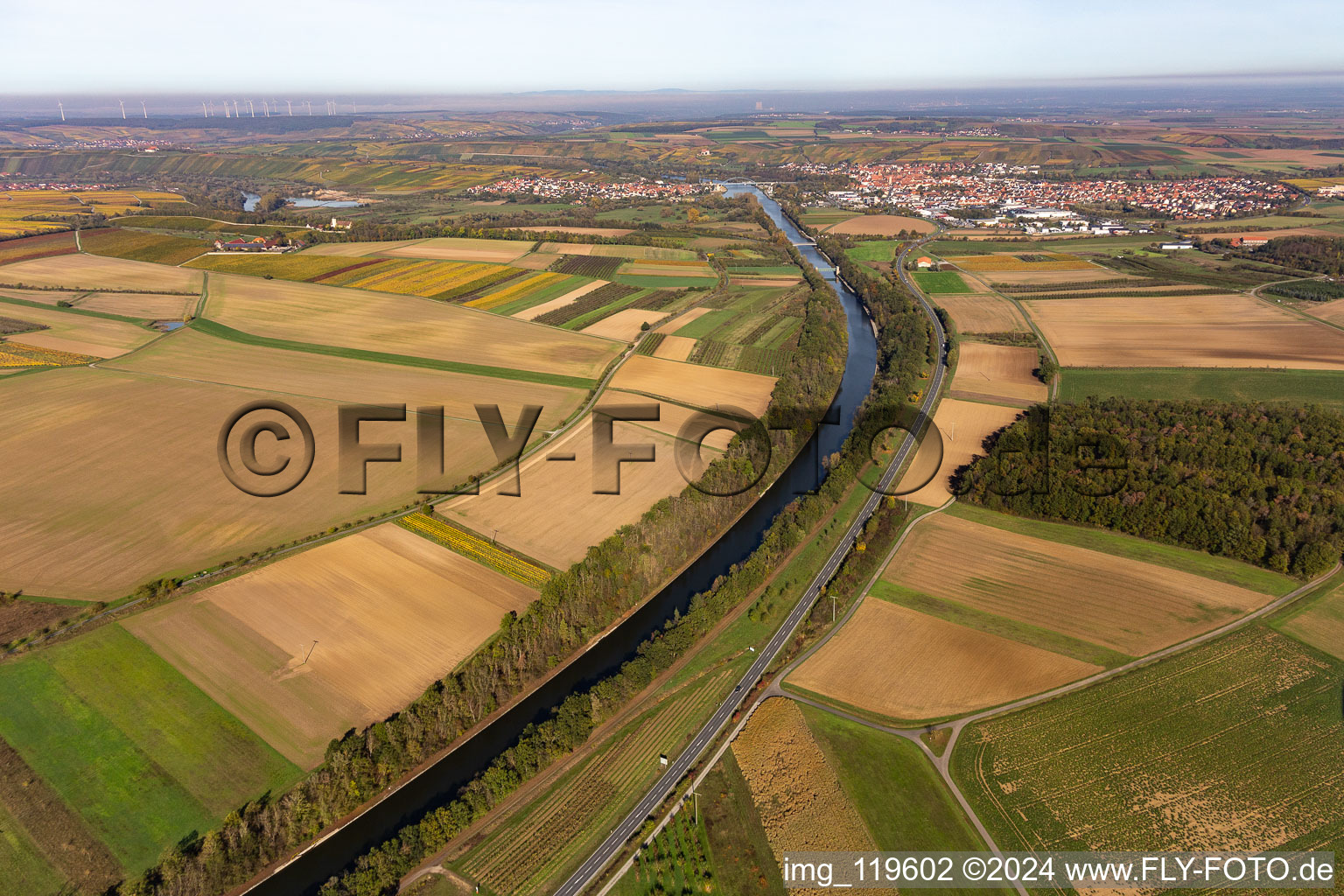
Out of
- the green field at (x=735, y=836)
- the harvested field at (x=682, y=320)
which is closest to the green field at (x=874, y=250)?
the harvested field at (x=682, y=320)

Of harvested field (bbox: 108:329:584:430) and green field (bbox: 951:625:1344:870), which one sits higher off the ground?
harvested field (bbox: 108:329:584:430)

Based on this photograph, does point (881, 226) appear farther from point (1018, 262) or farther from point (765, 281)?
point (765, 281)

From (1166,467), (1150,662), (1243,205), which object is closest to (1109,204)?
(1243,205)

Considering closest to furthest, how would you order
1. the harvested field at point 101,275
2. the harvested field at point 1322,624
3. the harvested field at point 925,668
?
the harvested field at point 925,668, the harvested field at point 1322,624, the harvested field at point 101,275

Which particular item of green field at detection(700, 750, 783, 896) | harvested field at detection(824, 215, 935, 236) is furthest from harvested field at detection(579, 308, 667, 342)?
harvested field at detection(824, 215, 935, 236)

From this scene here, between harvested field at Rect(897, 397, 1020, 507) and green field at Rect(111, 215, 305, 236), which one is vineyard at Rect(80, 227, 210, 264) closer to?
green field at Rect(111, 215, 305, 236)

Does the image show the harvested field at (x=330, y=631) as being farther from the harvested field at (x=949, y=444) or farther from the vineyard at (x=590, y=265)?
the vineyard at (x=590, y=265)
